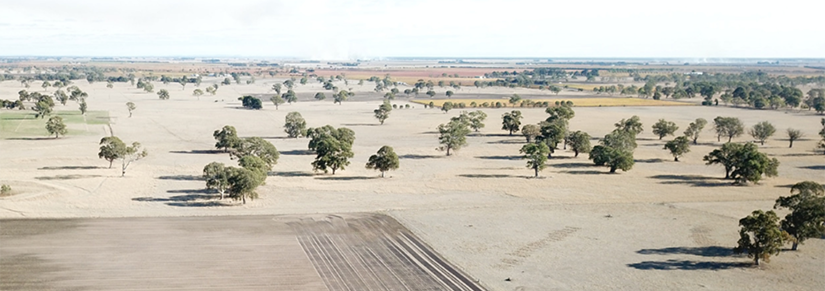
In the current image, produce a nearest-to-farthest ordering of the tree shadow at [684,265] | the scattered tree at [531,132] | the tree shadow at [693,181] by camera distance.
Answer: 1. the tree shadow at [684,265]
2. the tree shadow at [693,181]
3. the scattered tree at [531,132]

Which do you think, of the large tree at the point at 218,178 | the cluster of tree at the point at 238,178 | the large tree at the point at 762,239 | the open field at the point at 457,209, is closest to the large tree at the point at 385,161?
the open field at the point at 457,209

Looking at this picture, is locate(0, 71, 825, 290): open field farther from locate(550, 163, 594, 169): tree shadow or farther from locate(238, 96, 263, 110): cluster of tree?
locate(238, 96, 263, 110): cluster of tree

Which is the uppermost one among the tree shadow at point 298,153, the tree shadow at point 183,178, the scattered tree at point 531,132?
the scattered tree at point 531,132

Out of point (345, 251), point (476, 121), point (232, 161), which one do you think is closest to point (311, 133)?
point (232, 161)

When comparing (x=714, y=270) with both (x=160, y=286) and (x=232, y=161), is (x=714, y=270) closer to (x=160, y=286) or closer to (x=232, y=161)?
(x=160, y=286)

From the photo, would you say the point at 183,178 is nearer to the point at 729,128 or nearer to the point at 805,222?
the point at 805,222

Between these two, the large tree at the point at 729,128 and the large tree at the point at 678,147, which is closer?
the large tree at the point at 678,147

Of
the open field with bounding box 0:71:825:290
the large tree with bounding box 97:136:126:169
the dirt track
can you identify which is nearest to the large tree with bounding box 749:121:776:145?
the open field with bounding box 0:71:825:290

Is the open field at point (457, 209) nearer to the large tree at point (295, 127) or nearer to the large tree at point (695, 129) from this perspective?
the large tree at point (295, 127)
